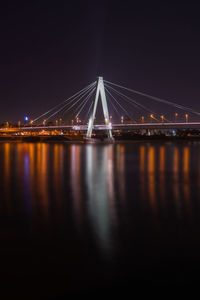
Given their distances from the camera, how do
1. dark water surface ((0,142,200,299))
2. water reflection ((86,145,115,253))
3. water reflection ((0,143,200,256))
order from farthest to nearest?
water reflection ((0,143,200,256)) < water reflection ((86,145,115,253)) < dark water surface ((0,142,200,299))

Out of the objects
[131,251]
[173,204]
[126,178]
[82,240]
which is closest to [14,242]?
[82,240]

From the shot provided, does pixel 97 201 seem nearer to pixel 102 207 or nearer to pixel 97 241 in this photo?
pixel 102 207

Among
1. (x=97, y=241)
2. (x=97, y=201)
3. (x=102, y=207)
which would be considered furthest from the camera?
(x=97, y=201)

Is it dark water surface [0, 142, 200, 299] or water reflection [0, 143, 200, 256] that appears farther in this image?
water reflection [0, 143, 200, 256]

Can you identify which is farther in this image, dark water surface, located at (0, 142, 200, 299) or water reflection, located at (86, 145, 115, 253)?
water reflection, located at (86, 145, 115, 253)

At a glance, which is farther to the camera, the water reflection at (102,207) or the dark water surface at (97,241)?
the water reflection at (102,207)

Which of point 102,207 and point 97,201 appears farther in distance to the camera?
point 97,201

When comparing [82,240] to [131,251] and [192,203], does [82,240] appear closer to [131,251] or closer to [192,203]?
[131,251]

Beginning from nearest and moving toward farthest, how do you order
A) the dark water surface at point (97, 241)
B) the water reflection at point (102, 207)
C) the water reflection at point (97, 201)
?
1. the dark water surface at point (97, 241)
2. the water reflection at point (102, 207)
3. the water reflection at point (97, 201)

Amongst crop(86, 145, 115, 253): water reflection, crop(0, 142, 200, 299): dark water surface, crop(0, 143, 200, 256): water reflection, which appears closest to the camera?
crop(0, 142, 200, 299): dark water surface

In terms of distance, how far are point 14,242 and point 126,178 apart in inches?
265

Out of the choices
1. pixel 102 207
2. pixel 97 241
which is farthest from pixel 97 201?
pixel 97 241

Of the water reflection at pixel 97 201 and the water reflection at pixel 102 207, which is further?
the water reflection at pixel 97 201

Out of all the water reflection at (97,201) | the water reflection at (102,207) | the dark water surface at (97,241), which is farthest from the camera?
the water reflection at (97,201)
